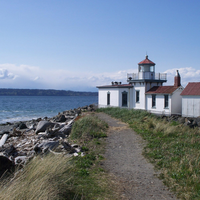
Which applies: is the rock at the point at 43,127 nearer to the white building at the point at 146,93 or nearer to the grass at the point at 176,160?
the grass at the point at 176,160

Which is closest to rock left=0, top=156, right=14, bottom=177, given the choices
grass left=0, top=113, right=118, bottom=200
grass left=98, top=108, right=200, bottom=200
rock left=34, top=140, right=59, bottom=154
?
grass left=0, top=113, right=118, bottom=200

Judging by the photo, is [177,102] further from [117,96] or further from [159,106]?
[117,96]

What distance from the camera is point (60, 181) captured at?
552cm

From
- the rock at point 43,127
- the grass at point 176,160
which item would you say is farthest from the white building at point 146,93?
the rock at point 43,127

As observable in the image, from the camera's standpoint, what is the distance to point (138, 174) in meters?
7.18

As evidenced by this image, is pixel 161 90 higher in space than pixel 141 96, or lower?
higher

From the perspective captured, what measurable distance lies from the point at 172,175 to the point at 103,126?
8525 mm

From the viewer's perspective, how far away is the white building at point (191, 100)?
72.3ft

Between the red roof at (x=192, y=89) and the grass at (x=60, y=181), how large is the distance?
16.7 meters

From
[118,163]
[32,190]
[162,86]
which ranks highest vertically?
[162,86]

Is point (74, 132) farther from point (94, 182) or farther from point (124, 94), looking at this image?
point (124, 94)

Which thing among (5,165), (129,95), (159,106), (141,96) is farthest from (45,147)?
(129,95)

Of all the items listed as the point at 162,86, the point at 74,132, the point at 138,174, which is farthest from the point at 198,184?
the point at 162,86

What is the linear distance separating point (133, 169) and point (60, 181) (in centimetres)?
302
